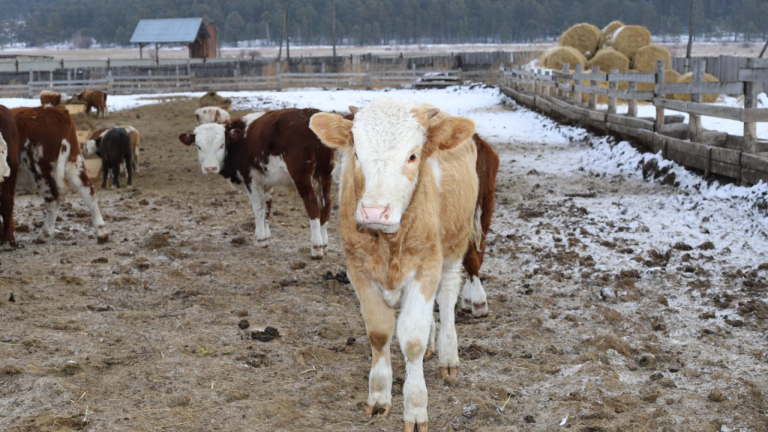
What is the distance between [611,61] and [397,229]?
23.4 m

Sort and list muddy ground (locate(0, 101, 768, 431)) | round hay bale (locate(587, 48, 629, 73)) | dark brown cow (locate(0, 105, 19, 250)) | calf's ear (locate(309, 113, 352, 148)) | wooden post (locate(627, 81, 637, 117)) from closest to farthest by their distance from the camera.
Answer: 1. muddy ground (locate(0, 101, 768, 431))
2. calf's ear (locate(309, 113, 352, 148))
3. dark brown cow (locate(0, 105, 19, 250))
4. wooden post (locate(627, 81, 637, 117))
5. round hay bale (locate(587, 48, 629, 73))

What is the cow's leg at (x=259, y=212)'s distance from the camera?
812cm

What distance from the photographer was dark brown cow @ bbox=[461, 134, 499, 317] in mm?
5570

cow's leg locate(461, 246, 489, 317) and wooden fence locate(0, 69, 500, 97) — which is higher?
wooden fence locate(0, 69, 500, 97)

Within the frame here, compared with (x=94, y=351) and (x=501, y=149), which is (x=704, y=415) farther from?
(x=501, y=149)

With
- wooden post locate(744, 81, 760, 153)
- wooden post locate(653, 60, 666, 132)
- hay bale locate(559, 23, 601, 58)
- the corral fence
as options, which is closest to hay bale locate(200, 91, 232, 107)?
hay bale locate(559, 23, 601, 58)

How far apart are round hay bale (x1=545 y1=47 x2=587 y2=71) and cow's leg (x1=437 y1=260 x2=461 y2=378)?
22.9 m

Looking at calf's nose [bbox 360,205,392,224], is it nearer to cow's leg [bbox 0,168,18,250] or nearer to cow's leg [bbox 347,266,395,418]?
cow's leg [bbox 347,266,395,418]

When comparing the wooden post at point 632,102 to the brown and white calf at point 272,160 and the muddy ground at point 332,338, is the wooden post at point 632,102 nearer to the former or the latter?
the muddy ground at point 332,338

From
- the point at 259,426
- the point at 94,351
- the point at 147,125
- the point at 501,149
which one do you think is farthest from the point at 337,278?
the point at 147,125

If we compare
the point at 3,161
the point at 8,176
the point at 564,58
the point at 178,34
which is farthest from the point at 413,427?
the point at 178,34

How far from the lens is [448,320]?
4605 mm

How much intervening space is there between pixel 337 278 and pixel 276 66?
3311cm

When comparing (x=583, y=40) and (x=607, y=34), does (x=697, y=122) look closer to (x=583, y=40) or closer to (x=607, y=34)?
(x=583, y=40)
